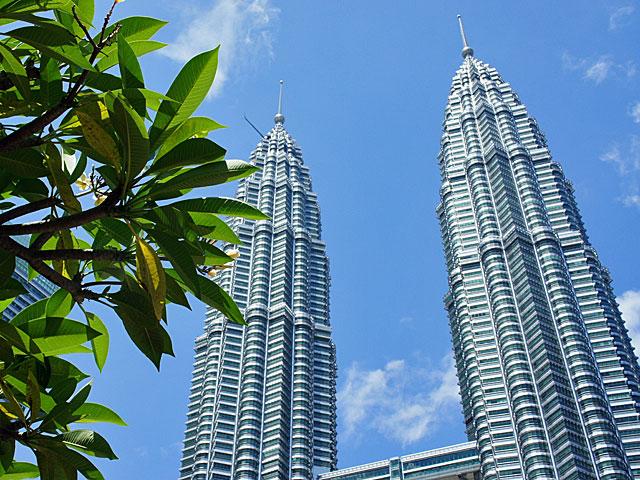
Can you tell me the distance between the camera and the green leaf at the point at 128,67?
18.9ft

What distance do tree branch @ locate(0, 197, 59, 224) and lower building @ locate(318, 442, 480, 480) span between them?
10583 cm

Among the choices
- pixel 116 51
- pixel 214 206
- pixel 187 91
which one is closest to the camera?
pixel 187 91

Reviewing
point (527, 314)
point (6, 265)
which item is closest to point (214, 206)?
point (6, 265)

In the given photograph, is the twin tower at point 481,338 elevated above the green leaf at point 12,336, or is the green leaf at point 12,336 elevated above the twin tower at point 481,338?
the twin tower at point 481,338

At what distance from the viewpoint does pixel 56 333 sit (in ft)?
22.4

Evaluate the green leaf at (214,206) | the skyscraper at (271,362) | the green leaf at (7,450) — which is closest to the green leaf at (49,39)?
the green leaf at (214,206)

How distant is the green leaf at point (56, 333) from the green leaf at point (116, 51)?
2.25 metres

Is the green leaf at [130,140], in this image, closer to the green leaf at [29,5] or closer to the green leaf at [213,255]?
the green leaf at [29,5]

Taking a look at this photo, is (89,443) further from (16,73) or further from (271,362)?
(271,362)

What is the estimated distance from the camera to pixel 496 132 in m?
142

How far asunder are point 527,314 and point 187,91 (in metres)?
107

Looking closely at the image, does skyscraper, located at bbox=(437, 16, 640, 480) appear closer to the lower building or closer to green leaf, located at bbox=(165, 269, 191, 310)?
the lower building

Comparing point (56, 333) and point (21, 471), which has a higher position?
point (56, 333)

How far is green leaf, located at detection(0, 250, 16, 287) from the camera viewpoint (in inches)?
Result: 248
